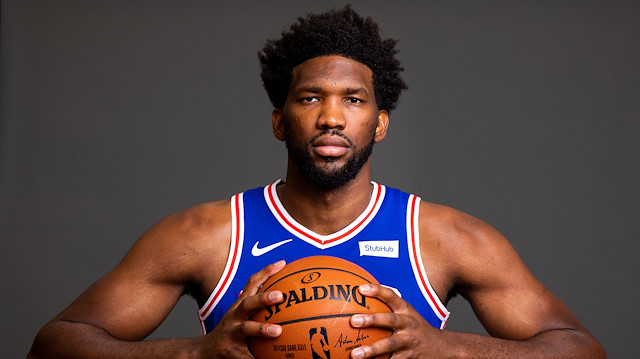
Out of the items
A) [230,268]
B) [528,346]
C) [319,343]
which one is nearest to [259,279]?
[319,343]

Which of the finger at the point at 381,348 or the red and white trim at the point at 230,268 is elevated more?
the red and white trim at the point at 230,268

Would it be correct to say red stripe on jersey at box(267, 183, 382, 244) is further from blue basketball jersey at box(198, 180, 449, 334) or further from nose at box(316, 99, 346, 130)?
nose at box(316, 99, 346, 130)

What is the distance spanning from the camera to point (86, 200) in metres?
5.32

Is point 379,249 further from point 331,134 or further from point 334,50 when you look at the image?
point 334,50

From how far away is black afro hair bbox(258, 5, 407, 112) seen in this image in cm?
349

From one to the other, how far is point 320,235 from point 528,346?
39.0 inches

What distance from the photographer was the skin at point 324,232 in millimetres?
3184

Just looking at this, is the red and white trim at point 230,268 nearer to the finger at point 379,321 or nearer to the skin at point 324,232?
the skin at point 324,232

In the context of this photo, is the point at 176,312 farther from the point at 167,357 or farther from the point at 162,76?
the point at 167,357

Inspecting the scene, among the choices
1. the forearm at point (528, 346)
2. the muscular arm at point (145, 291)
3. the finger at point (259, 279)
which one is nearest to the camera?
the finger at point (259, 279)

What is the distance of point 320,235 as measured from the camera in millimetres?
3471

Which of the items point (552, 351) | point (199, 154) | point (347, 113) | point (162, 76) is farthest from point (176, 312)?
point (552, 351)

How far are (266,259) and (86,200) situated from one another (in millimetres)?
2365

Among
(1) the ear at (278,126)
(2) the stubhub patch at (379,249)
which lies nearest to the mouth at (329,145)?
(1) the ear at (278,126)
